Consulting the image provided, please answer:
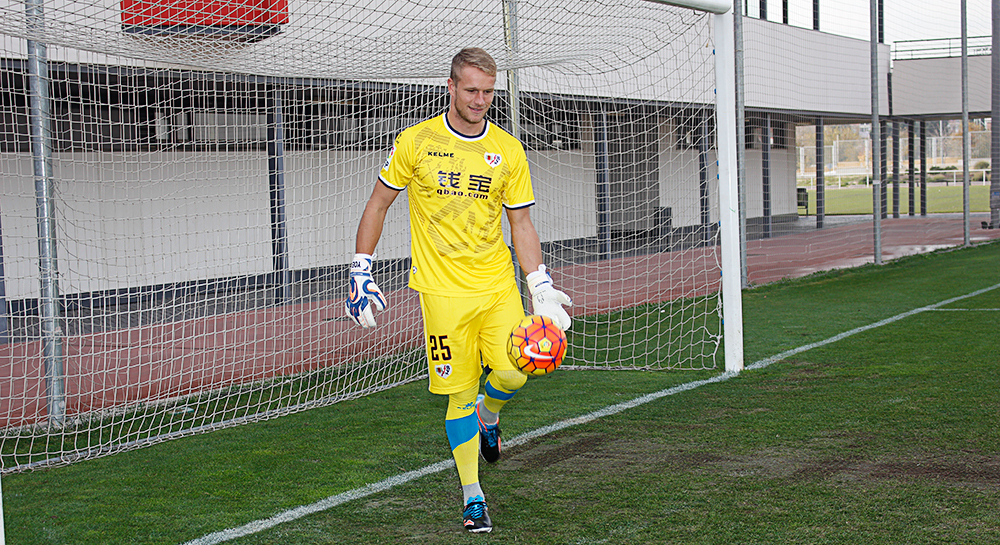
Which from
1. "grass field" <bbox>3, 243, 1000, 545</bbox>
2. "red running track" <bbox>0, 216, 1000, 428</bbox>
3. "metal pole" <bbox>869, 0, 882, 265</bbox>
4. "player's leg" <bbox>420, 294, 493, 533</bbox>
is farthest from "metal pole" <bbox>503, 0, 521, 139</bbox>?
"metal pole" <bbox>869, 0, 882, 265</bbox>

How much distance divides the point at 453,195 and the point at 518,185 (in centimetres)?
32

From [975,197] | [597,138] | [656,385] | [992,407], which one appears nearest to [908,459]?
[992,407]

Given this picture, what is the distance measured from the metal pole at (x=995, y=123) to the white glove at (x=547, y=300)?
19441mm

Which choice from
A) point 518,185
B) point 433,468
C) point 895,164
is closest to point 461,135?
point 518,185

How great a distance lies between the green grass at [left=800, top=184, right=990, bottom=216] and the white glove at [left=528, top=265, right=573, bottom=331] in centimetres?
2646

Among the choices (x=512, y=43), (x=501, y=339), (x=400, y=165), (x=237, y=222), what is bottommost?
(x=501, y=339)

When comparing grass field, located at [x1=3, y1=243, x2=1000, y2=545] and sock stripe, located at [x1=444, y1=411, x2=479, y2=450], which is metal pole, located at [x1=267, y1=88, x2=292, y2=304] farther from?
sock stripe, located at [x1=444, y1=411, x2=479, y2=450]

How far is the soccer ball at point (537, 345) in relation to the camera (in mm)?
3432

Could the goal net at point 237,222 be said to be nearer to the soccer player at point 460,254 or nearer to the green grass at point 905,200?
the soccer player at point 460,254

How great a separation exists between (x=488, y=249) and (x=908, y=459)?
2285 millimetres

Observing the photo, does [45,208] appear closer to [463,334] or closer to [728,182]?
[463,334]

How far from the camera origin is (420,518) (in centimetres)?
371

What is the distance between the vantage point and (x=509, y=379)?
3869 millimetres

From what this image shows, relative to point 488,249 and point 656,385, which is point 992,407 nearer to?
point 656,385
